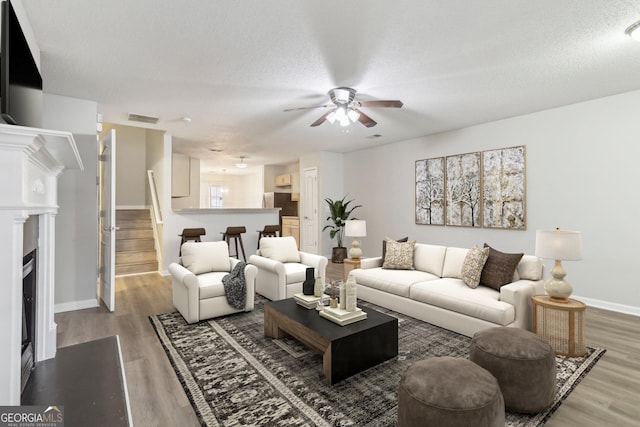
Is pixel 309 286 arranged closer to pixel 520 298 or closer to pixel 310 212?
pixel 520 298

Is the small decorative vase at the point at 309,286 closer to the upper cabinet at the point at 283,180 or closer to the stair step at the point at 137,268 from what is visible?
the stair step at the point at 137,268

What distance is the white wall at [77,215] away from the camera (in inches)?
149

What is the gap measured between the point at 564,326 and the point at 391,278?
5.45 feet

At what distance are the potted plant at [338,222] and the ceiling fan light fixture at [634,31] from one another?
16.6ft

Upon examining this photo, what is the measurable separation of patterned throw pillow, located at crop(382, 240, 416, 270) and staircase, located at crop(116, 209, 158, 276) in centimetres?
444

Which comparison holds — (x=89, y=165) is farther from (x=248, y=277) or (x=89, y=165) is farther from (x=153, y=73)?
(x=248, y=277)

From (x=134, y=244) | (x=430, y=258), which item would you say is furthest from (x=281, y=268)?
(x=134, y=244)

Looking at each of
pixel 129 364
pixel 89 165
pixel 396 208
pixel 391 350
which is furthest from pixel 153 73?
pixel 396 208

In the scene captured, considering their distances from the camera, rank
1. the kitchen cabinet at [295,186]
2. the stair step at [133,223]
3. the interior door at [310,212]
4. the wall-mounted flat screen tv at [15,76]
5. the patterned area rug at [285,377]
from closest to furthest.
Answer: the wall-mounted flat screen tv at [15,76] → the patterned area rug at [285,377] → the stair step at [133,223] → the interior door at [310,212] → the kitchen cabinet at [295,186]

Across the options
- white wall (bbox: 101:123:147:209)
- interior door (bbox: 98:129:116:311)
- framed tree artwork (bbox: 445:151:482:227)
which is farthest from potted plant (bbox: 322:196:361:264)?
white wall (bbox: 101:123:147:209)

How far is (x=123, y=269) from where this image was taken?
5.64 meters

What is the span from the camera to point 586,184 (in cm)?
394

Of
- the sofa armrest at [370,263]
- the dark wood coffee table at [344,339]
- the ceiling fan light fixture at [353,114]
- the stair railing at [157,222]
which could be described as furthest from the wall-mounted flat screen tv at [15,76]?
the stair railing at [157,222]
